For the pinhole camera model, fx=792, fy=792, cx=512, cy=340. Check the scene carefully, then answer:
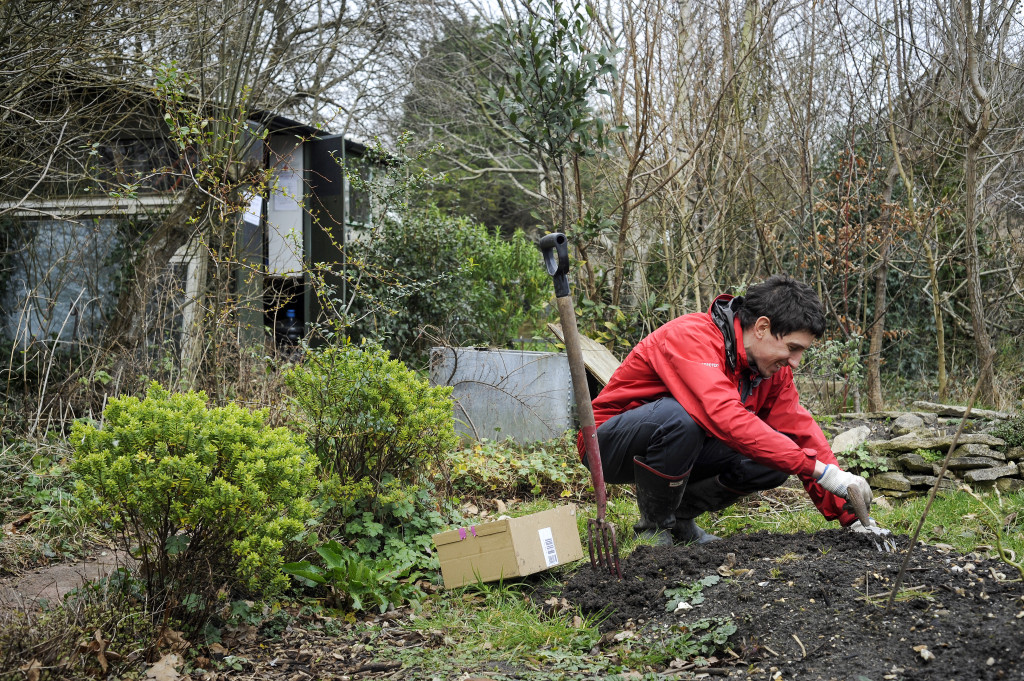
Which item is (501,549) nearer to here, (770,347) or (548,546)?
(548,546)

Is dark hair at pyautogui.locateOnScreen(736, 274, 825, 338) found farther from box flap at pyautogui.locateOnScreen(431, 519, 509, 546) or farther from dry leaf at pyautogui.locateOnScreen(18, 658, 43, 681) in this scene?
dry leaf at pyautogui.locateOnScreen(18, 658, 43, 681)

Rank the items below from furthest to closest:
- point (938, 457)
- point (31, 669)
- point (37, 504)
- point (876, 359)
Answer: point (876, 359) → point (938, 457) → point (37, 504) → point (31, 669)

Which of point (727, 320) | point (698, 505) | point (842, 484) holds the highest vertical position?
point (727, 320)

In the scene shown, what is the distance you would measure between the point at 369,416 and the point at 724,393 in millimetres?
1659

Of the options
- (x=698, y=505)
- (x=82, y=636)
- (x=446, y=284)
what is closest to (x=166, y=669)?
(x=82, y=636)

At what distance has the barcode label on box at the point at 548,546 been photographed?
11.5 ft

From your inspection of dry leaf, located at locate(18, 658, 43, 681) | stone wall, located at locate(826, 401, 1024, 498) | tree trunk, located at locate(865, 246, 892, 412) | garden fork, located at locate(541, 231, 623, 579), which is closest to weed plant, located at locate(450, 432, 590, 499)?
garden fork, located at locate(541, 231, 623, 579)

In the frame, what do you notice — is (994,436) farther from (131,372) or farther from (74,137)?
(74,137)

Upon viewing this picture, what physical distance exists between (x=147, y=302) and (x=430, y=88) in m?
8.02

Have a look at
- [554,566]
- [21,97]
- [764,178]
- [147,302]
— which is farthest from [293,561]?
[764,178]

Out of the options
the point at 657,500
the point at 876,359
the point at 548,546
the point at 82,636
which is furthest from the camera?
the point at 876,359

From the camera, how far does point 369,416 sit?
3.81m

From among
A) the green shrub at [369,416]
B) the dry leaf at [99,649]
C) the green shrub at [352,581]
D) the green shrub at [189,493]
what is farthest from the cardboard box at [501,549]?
the dry leaf at [99,649]

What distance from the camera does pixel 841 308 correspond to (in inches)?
316
